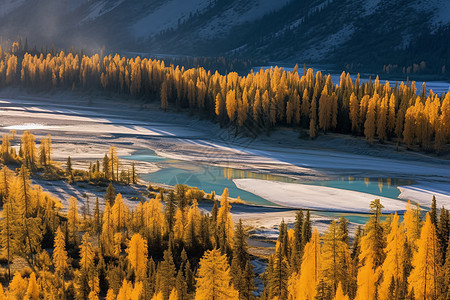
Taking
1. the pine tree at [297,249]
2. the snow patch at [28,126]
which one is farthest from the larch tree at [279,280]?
the snow patch at [28,126]

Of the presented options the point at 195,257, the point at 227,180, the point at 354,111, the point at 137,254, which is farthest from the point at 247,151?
the point at 137,254

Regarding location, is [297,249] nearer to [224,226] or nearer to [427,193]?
[224,226]

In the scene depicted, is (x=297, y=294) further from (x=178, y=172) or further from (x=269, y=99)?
(x=269, y=99)

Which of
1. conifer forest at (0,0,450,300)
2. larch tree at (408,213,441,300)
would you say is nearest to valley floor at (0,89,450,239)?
conifer forest at (0,0,450,300)

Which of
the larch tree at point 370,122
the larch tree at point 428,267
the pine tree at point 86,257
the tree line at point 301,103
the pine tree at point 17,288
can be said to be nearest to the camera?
the larch tree at point 428,267

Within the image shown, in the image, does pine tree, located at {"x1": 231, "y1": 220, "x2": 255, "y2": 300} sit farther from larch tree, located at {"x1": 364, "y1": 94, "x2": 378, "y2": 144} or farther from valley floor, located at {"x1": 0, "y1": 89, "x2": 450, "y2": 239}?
larch tree, located at {"x1": 364, "y1": 94, "x2": 378, "y2": 144}

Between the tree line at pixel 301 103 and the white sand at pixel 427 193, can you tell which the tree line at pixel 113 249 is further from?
the tree line at pixel 301 103

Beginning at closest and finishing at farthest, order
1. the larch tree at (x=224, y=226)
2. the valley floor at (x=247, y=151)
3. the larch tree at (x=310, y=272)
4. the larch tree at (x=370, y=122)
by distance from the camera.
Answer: the larch tree at (x=310, y=272)
the larch tree at (x=224, y=226)
the valley floor at (x=247, y=151)
the larch tree at (x=370, y=122)

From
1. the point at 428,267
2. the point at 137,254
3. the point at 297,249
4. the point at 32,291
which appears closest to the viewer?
the point at 428,267
